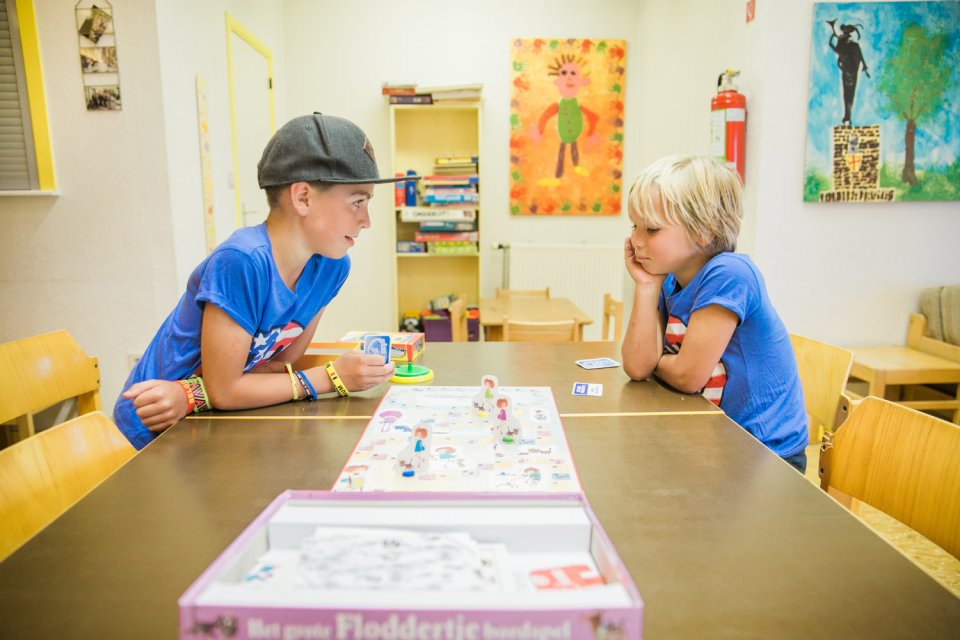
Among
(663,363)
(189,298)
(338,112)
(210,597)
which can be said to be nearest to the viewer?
(210,597)

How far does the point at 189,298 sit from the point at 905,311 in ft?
11.2

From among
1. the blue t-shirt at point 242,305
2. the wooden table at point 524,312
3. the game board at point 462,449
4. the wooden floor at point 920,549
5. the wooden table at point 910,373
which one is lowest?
the wooden floor at point 920,549

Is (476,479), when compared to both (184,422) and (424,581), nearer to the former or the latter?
(424,581)

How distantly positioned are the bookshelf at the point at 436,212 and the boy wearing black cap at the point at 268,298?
3138mm

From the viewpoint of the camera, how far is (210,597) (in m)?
0.47

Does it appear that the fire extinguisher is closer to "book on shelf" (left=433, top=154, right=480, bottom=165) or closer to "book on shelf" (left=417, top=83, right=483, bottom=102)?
"book on shelf" (left=417, top=83, right=483, bottom=102)

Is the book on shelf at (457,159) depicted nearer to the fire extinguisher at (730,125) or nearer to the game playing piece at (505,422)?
the fire extinguisher at (730,125)

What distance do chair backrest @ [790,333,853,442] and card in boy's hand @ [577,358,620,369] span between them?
0.52 metres

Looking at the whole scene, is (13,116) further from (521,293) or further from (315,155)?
(521,293)

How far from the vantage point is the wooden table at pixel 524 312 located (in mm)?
2994

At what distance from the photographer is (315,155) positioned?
1.31 meters

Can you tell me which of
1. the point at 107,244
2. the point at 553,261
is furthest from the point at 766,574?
the point at 553,261

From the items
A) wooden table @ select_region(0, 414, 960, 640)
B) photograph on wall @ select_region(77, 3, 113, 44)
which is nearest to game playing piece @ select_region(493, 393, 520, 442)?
wooden table @ select_region(0, 414, 960, 640)

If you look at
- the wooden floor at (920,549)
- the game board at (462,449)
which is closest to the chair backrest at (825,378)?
the wooden floor at (920,549)
